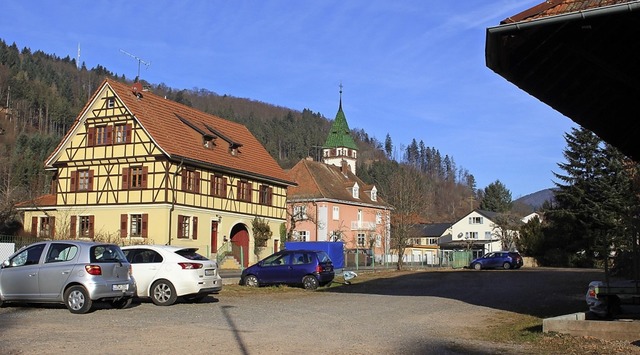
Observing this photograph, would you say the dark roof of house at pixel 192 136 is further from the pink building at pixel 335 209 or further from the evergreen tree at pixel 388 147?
the evergreen tree at pixel 388 147

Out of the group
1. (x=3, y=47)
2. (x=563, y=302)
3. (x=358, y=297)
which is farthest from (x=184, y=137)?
(x=3, y=47)

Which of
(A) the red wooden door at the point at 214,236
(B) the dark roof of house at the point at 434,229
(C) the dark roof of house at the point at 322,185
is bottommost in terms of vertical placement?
(A) the red wooden door at the point at 214,236

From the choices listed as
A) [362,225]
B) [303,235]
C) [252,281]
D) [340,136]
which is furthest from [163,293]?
[340,136]

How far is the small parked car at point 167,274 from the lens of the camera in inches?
700

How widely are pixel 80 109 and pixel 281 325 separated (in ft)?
378

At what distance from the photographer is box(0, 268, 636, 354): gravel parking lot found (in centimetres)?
1048

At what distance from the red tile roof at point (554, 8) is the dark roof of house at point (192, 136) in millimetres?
33963

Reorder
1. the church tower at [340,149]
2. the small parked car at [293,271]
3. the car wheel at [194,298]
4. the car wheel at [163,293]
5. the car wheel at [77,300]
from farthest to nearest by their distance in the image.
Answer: the church tower at [340,149]
the small parked car at [293,271]
the car wheel at [194,298]
the car wheel at [163,293]
the car wheel at [77,300]

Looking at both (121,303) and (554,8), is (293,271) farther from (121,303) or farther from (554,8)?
(554,8)

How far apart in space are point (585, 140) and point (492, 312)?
45557mm

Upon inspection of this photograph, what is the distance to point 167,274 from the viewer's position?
1784 cm

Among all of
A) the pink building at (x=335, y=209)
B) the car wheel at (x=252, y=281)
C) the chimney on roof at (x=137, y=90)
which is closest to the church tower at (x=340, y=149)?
the pink building at (x=335, y=209)

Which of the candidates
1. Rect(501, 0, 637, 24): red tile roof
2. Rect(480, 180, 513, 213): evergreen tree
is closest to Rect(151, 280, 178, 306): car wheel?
Rect(501, 0, 637, 24): red tile roof

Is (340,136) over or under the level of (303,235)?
over
